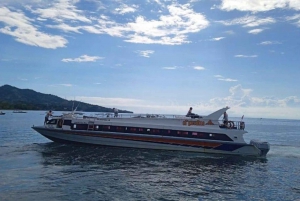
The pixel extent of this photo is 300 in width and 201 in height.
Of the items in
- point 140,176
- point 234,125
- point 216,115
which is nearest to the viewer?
point 140,176

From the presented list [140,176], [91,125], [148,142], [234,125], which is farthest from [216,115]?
[140,176]

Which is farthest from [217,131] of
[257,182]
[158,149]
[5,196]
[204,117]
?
[5,196]

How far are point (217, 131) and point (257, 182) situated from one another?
38.2ft

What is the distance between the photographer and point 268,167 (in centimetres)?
2503

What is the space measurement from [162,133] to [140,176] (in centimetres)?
1225

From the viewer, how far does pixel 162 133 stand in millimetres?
31406

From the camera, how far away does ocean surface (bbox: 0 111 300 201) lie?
15.4m

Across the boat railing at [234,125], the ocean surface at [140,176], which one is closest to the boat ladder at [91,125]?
the ocean surface at [140,176]

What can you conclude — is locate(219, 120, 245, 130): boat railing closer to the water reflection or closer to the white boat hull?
the white boat hull

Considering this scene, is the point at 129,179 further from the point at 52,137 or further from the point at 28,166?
the point at 52,137

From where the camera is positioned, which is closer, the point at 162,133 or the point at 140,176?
the point at 140,176

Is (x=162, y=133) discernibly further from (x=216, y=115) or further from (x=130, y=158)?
(x=216, y=115)

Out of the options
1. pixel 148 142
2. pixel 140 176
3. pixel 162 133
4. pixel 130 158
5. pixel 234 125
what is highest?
pixel 234 125

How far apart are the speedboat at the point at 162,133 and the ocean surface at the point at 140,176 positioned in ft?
5.02
